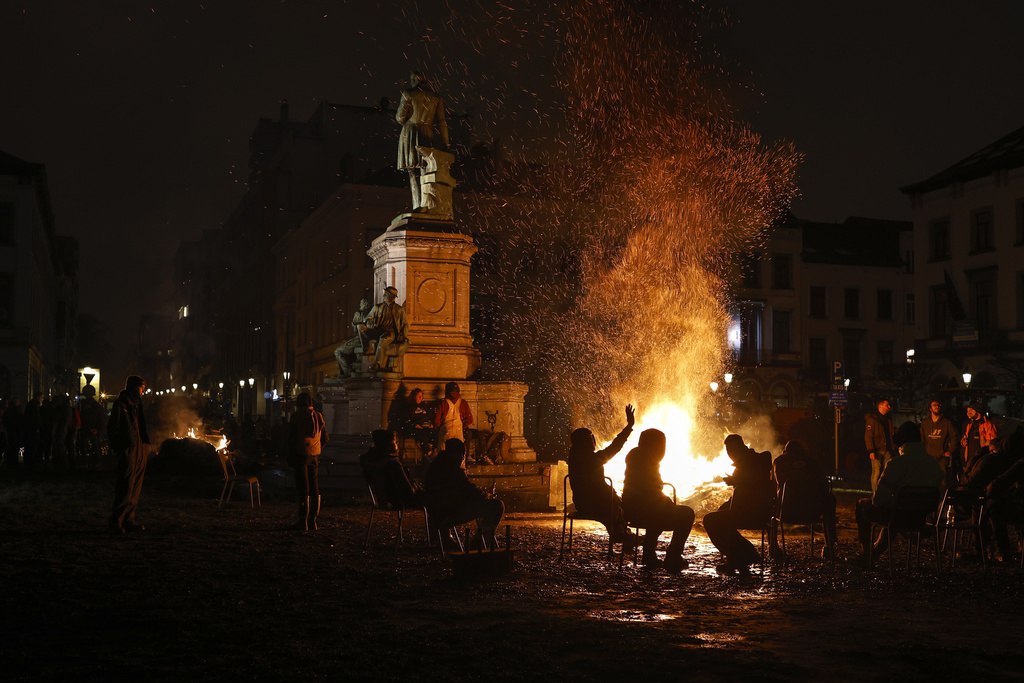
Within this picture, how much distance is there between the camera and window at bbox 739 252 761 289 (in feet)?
174

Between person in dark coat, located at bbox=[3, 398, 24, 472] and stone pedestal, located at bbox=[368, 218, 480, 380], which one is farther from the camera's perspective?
person in dark coat, located at bbox=[3, 398, 24, 472]

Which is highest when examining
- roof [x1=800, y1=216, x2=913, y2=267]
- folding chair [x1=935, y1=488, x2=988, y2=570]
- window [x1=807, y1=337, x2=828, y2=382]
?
roof [x1=800, y1=216, x2=913, y2=267]

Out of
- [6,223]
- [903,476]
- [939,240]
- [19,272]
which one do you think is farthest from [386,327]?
[939,240]

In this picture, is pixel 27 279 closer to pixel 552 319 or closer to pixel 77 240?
pixel 552 319

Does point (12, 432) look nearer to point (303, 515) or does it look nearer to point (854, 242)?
point (303, 515)

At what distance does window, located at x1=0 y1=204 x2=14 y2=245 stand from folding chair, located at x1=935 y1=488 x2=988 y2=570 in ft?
128

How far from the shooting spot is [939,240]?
43938 millimetres

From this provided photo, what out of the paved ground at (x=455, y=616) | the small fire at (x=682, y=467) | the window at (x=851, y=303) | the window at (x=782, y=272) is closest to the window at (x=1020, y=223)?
the window at (x=782, y=272)

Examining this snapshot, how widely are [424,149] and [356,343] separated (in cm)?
358

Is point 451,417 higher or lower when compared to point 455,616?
A: higher

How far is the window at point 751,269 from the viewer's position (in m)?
53.1

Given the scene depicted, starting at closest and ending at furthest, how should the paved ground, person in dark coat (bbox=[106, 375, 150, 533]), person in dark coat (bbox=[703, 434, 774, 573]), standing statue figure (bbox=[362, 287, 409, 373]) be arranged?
the paved ground → person in dark coat (bbox=[703, 434, 774, 573]) → person in dark coat (bbox=[106, 375, 150, 533]) → standing statue figure (bbox=[362, 287, 409, 373])

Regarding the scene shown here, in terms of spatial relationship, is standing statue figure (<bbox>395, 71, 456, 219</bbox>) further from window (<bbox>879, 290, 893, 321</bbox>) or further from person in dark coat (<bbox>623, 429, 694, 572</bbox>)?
window (<bbox>879, 290, 893, 321</bbox>)

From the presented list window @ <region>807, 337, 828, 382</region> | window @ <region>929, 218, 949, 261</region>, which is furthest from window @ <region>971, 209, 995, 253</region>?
window @ <region>807, 337, 828, 382</region>
